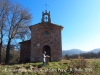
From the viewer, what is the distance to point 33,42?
21625mm

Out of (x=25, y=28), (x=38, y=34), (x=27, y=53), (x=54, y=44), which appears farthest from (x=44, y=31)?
(x=25, y=28)

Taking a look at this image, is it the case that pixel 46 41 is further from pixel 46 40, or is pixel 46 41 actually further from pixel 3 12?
pixel 3 12

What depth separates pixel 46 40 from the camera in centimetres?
2145

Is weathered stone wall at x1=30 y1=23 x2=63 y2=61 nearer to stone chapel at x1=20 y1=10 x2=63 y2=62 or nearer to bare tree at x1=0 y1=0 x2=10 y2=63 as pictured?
stone chapel at x1=20 y1=10 x2=63 y2=62

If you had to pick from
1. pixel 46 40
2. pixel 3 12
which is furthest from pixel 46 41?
pixel 3 12

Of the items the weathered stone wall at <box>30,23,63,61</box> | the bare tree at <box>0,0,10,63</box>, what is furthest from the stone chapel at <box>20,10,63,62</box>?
the bare tree at <box>0,0,10,63</box>

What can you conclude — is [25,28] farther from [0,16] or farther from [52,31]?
[52,31]

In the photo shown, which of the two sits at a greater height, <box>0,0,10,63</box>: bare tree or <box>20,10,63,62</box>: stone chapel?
<box>0,0,10,63</box>: bare tree

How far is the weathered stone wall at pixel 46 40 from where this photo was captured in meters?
21.1

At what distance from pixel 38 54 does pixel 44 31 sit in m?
3.39

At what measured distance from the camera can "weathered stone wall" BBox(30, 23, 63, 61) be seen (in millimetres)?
21094

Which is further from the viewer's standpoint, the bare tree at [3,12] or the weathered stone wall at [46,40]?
the bare tree at [3,12]

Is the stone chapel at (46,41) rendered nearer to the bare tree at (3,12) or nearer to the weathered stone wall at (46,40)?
the weathered stone wall at (46,40)

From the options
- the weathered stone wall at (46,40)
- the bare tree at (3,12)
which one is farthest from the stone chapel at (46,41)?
the bare tree at (3,12)
